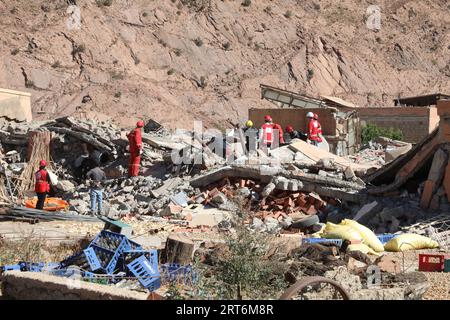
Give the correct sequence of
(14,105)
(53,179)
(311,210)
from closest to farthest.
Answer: (311,210), (53,179), (14,105)

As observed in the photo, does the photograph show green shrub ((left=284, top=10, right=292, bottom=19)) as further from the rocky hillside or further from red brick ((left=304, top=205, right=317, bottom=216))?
red brick ((left=304, top=205, right=317, bottom=216))

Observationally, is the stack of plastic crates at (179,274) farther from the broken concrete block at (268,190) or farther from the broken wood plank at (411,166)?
the broken concrete block at (268,190)

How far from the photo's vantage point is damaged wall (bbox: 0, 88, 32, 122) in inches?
870

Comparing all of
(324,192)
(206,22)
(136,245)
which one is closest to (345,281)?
(136,245)

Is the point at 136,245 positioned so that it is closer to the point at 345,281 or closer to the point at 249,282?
the point at 249,282

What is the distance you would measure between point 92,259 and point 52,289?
1.34 metres

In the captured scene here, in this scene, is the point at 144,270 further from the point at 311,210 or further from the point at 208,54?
the point at 208,54

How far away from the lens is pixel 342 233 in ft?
34.0

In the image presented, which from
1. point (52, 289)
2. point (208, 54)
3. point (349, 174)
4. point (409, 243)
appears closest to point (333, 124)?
point (349, 174)

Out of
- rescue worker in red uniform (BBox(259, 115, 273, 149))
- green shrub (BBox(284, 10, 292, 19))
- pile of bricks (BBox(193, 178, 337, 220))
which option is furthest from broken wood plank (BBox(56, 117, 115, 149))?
green shrub (BBox(284, 10, 292, 19))

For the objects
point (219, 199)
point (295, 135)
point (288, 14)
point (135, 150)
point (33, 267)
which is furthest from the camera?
point (288, 14)

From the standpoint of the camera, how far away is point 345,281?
7129mm
